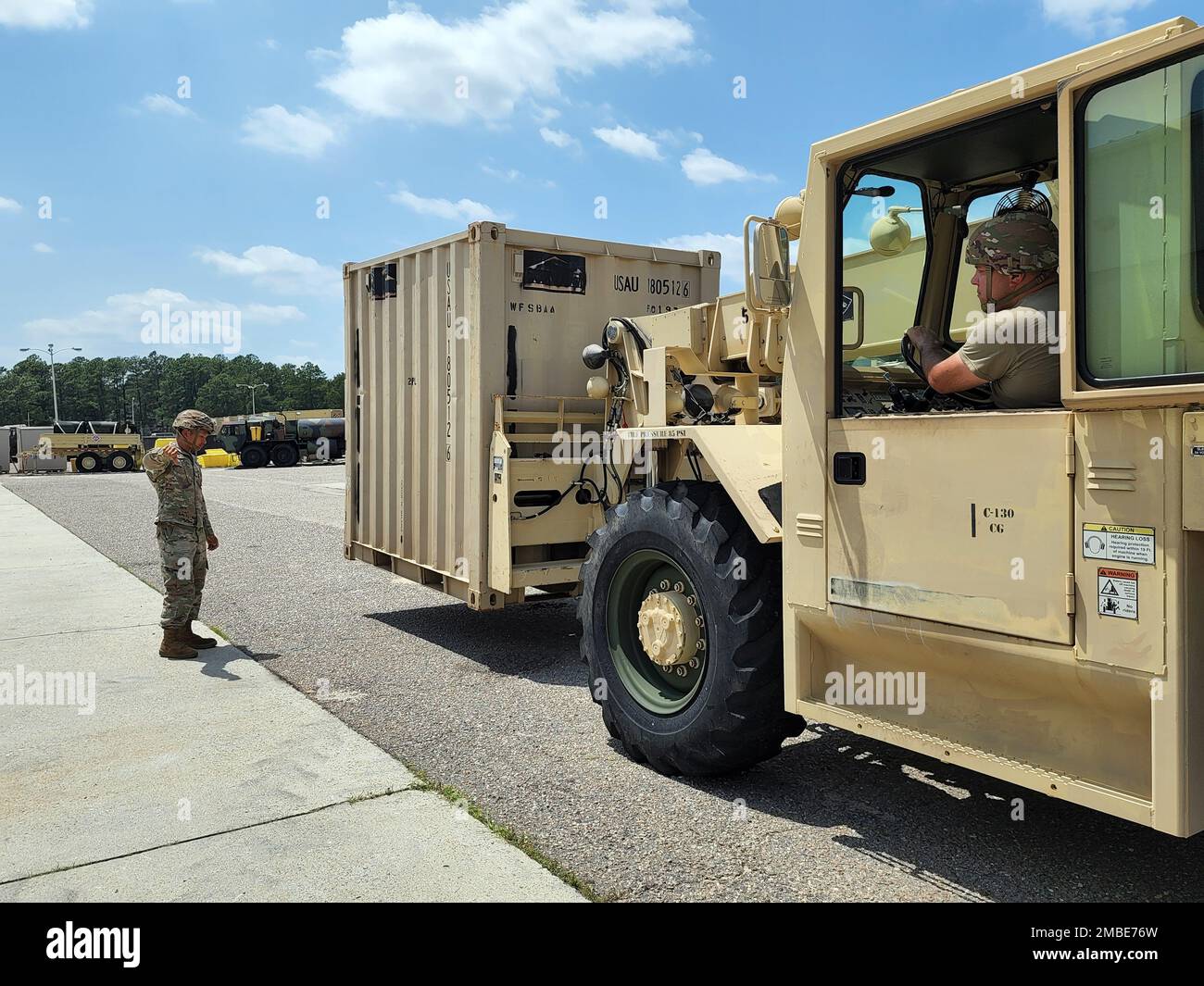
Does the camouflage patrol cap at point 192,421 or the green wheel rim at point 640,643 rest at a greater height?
the camouflage patrol cap at point 192,421

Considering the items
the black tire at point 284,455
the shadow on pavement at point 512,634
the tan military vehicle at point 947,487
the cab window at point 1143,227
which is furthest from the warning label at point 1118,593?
the black tire at point 284,455

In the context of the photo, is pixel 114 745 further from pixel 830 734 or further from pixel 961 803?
pixel 961 803

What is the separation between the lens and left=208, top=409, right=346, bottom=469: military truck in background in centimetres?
4512

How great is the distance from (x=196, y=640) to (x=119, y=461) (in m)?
45.0

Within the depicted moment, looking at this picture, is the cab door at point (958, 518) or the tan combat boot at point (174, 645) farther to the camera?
the tan combat boot at point (174, 645)

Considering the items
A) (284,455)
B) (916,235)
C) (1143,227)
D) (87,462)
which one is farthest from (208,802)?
(87,462)

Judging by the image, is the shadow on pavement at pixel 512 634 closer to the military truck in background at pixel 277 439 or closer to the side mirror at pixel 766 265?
the side mirror at pixel 766 265

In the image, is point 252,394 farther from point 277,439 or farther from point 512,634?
point 512,634

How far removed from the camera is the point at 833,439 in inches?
136

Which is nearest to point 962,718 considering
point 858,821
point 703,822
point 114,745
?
point 858,821

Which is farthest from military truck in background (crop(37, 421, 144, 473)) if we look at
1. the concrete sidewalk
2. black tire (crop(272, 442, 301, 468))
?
the concrete sidewalk

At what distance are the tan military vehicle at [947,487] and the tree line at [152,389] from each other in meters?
103

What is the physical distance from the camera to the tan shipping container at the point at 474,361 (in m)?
6.58

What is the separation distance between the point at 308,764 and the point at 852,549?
284 centimetres
